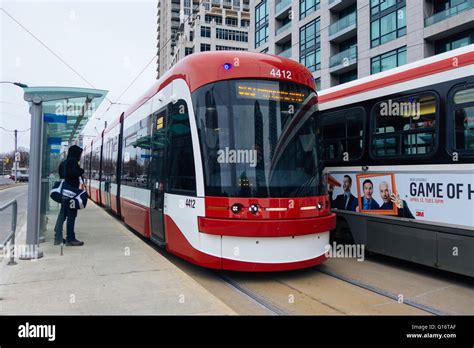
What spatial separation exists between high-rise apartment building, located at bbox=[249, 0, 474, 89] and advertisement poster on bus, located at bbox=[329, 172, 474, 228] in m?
21.7

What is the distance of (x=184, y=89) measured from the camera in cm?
669

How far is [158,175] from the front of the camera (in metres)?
7.73

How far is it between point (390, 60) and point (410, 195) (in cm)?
2498

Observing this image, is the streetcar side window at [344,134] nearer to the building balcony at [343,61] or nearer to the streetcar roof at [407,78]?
the streetcar roof at [407,78]

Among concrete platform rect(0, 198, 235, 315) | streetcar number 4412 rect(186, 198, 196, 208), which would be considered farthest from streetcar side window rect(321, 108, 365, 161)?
concrete platform rect(0, 198, 235, 315)

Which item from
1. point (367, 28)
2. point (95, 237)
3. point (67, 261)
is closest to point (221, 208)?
point (67, 261)

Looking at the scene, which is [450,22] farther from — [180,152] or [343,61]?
[180,152]

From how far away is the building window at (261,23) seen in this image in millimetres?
45688

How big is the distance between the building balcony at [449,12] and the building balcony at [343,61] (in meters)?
7.20

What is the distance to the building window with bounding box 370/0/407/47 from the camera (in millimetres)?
27875

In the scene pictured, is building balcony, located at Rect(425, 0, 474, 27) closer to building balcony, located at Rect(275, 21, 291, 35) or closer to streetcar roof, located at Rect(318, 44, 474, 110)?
building balcony, located at Rect(275, 21, 291, 35)

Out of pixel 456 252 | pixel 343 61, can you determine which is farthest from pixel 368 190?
pixel 343 61

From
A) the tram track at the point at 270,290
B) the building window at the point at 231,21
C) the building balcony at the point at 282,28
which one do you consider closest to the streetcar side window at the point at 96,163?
the tram track at the point at 270,290

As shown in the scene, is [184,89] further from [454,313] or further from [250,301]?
[454,313]
